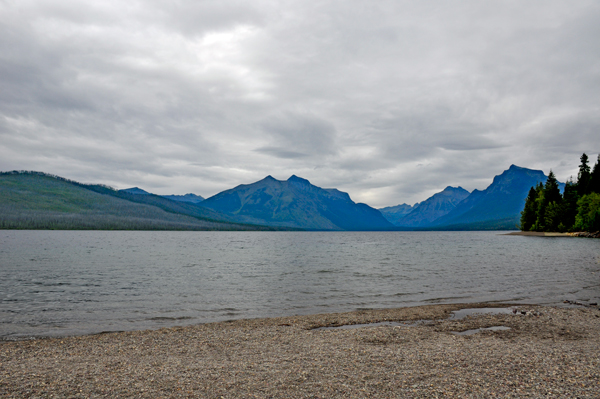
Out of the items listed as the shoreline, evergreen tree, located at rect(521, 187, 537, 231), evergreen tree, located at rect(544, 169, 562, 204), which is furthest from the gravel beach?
evergreen tree, located at rect(521, 187, 537, 231)

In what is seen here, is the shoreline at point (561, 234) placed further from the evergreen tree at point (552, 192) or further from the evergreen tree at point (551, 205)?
the evergreen tree at point (552, 192)

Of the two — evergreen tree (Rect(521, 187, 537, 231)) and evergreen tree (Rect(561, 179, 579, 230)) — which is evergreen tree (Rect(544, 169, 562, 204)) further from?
evergreen tree (Rect(521, 187, 537, 231))

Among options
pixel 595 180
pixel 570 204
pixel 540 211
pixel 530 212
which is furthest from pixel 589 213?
pixel 530 212

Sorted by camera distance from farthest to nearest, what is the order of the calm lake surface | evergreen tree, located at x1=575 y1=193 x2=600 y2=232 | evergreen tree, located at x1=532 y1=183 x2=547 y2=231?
evergreen tree, located at x1=532 y1=183 x2=547 y2=231 < evergreen tree, located at x1=575 y1=193 x2=600 y2=232 < the calm lake surface

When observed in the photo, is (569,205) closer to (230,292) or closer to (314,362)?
(230,292)

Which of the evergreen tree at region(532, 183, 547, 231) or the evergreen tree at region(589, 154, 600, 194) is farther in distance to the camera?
the evergreen tree at region(532, 183, 547, 231)

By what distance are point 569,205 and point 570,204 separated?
2.20ft

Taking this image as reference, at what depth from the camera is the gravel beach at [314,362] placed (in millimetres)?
Answer: 11555

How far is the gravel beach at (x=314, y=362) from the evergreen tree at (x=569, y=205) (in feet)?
534

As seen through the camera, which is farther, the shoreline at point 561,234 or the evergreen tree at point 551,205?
the evergreen tree at point 551,205

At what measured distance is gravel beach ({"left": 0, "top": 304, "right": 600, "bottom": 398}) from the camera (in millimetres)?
11555

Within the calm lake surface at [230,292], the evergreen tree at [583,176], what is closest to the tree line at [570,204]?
the evergreen tree at [583,176]

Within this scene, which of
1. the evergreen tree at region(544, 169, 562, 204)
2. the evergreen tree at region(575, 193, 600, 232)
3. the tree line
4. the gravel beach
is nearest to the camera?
the gravel beach

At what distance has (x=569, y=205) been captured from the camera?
6097 inches
